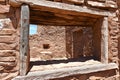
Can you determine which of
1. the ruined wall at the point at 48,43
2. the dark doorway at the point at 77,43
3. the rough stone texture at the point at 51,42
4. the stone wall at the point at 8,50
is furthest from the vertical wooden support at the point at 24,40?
the ruined wall at the point at 48,43

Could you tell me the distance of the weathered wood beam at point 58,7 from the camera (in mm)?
2164

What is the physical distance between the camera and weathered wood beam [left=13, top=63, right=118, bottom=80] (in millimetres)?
2176

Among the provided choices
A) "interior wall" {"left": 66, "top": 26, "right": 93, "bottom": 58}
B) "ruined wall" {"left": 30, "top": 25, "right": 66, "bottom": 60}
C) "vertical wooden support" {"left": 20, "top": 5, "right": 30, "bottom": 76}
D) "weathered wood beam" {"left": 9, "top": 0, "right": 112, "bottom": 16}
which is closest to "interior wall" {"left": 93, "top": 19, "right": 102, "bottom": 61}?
"weathered wood beam" {"left": 9, "top": 0, "right": 112, "bottom": 16}

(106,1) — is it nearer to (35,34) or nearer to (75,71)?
(75,71)

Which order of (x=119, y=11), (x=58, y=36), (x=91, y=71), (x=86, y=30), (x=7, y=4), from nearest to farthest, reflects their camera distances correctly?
1. (x=7, y=4)
2. (x=91, y=71)
3. (x=119, y=11)
4. (x=86, y=30)
5. (x=58, y=36)

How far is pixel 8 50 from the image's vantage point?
Answer: 6.76 ft

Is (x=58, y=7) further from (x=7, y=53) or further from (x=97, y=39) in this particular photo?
(x=97, y=39)

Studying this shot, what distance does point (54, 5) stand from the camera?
2.40 meters

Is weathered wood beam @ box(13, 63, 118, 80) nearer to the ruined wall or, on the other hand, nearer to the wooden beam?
the wooden beam

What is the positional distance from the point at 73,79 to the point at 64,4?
1208 mm

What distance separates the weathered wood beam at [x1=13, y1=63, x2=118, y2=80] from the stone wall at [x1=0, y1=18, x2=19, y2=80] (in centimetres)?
14

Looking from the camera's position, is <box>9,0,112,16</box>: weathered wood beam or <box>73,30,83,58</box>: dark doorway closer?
<box>9,0,112,16</box>: weathered wood beam

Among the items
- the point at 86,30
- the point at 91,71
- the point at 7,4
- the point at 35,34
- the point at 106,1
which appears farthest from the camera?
the point at 35,34

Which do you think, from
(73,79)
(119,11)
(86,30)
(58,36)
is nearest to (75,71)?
(73,79)
